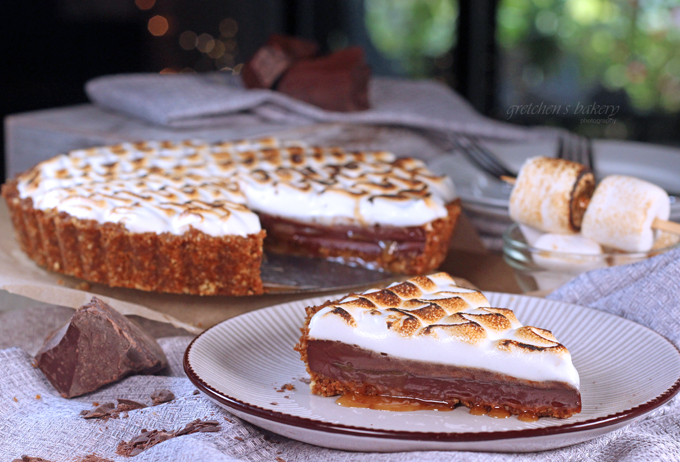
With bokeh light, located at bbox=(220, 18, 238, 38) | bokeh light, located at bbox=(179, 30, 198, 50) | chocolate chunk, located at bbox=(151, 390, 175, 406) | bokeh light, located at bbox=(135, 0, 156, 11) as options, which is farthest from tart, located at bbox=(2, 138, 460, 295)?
bokeh light, located at bbox=(220, 18, 238, 38)

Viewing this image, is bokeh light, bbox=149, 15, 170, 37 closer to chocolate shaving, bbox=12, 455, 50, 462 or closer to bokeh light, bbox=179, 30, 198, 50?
bokeh light, bbox=179, 30, 198, 50

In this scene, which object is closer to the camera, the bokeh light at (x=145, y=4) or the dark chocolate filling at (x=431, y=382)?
the dark chocolate filling at (x=431, y=382)

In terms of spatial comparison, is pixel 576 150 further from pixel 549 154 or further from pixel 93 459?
pixel 93 459

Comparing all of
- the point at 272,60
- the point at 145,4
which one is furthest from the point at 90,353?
the point at 145,4

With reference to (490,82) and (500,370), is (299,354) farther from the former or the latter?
(490,82)

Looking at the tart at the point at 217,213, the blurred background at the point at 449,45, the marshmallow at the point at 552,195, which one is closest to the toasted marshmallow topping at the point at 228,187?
the tart at the point at 217,213

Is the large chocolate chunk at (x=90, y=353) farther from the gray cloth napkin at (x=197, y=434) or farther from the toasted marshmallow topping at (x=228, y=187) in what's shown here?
the toasted marshmallow topping at (x=228, y=187)
